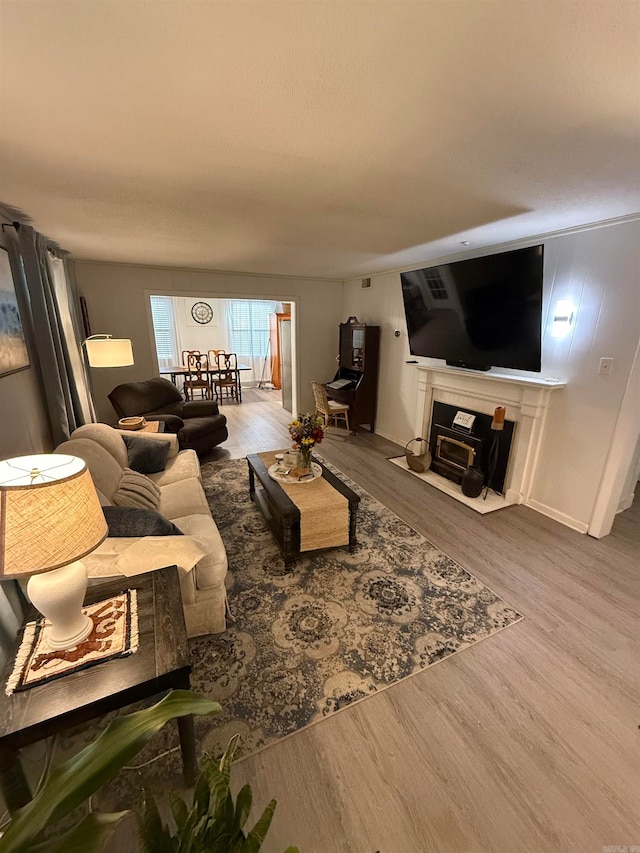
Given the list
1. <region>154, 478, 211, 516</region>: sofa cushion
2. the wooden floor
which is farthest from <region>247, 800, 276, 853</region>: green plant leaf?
<region>154, 478, 211, 516</region>: sofa cushion

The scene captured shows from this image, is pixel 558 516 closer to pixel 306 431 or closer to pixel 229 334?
pixel 306 431

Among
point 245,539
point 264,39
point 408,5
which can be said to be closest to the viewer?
point 408,5

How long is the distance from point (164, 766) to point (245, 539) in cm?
146

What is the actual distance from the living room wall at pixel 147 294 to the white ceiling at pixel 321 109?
2.15 m

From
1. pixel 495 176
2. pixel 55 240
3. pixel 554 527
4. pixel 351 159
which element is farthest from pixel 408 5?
pixel 55 240

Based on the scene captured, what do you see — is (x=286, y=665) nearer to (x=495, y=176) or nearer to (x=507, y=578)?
(x=507, y=578)

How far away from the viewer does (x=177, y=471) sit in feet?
9.86

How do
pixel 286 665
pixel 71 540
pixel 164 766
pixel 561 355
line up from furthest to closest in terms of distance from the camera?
1. pixel 561 355
2. pixel 286 665
3. pixel 164 766
4. pixel 71 540

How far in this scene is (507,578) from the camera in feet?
7.79

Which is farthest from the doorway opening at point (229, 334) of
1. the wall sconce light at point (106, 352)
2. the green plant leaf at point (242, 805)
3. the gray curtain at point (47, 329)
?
the green plant leaf at point (242, 805)

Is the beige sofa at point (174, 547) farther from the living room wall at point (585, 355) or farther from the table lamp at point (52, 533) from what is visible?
the living room wall at point (585, 355)

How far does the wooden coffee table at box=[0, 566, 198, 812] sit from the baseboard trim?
10.2 feet

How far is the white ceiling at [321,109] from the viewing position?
35.4 inches

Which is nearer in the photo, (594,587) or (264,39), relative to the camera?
(264,39)
